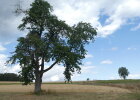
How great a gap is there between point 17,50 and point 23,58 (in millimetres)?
1684

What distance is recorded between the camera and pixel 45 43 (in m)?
42.9

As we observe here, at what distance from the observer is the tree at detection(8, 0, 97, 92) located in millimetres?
41875

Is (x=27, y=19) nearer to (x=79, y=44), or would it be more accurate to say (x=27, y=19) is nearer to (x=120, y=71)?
(x=79, y=44)

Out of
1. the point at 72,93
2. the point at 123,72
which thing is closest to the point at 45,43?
the point at 72,93

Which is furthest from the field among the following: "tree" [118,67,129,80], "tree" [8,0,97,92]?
"tree" [118,67,129,80]

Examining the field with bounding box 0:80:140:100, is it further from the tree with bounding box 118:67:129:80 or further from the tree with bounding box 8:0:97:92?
the tree with bounding box 118:67:129:80

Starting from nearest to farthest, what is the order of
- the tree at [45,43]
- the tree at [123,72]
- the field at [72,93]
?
the field at [72,93] < the tree at [45,43] < the tree at [123,72]

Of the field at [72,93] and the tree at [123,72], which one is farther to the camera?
the tree at [123,72]

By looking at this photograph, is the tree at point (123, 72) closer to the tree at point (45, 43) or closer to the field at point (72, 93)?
the field at point (72, 93)

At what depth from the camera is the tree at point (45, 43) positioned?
41875 millimetres

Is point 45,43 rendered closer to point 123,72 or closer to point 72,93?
point 72,93

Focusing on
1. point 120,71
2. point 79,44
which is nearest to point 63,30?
point 79,44

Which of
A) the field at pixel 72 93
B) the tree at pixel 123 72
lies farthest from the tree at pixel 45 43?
the tree at pixel 123 72

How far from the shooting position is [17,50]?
4188cm
